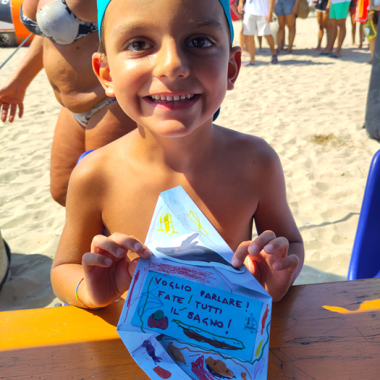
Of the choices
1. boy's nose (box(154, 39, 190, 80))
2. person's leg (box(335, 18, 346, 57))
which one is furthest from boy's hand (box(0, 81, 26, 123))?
A: person's leg (box(335, 18, 346, 57))

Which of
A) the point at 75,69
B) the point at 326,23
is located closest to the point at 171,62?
→ the point at 75,69

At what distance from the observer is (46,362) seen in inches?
A: 29.5

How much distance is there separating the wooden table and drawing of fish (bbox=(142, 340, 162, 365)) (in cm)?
8

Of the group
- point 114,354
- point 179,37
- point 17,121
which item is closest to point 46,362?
point 114,354

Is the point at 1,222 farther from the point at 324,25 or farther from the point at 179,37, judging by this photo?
the point at 324,25

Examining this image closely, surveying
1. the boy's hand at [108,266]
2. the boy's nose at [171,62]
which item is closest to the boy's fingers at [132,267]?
the boy's hand at [108,266]

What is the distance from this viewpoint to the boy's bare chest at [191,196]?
3.80ft

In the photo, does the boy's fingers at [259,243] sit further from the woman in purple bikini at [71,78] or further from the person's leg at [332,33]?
the person's leg at [332,33]

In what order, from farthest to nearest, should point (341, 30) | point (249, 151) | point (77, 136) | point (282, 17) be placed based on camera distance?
1. point (282, 17)
2. point (341, 30)
3. point (77, 136)
4. point (249, 151)

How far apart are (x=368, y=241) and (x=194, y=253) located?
110 cm

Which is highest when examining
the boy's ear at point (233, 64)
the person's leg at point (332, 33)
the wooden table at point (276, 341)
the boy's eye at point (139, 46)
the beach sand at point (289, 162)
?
the boy's eye at point (139, 46)

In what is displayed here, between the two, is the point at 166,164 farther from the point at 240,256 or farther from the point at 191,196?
the point at 240,256

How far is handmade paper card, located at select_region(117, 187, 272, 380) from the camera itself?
665 millimetres

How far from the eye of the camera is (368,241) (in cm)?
159
